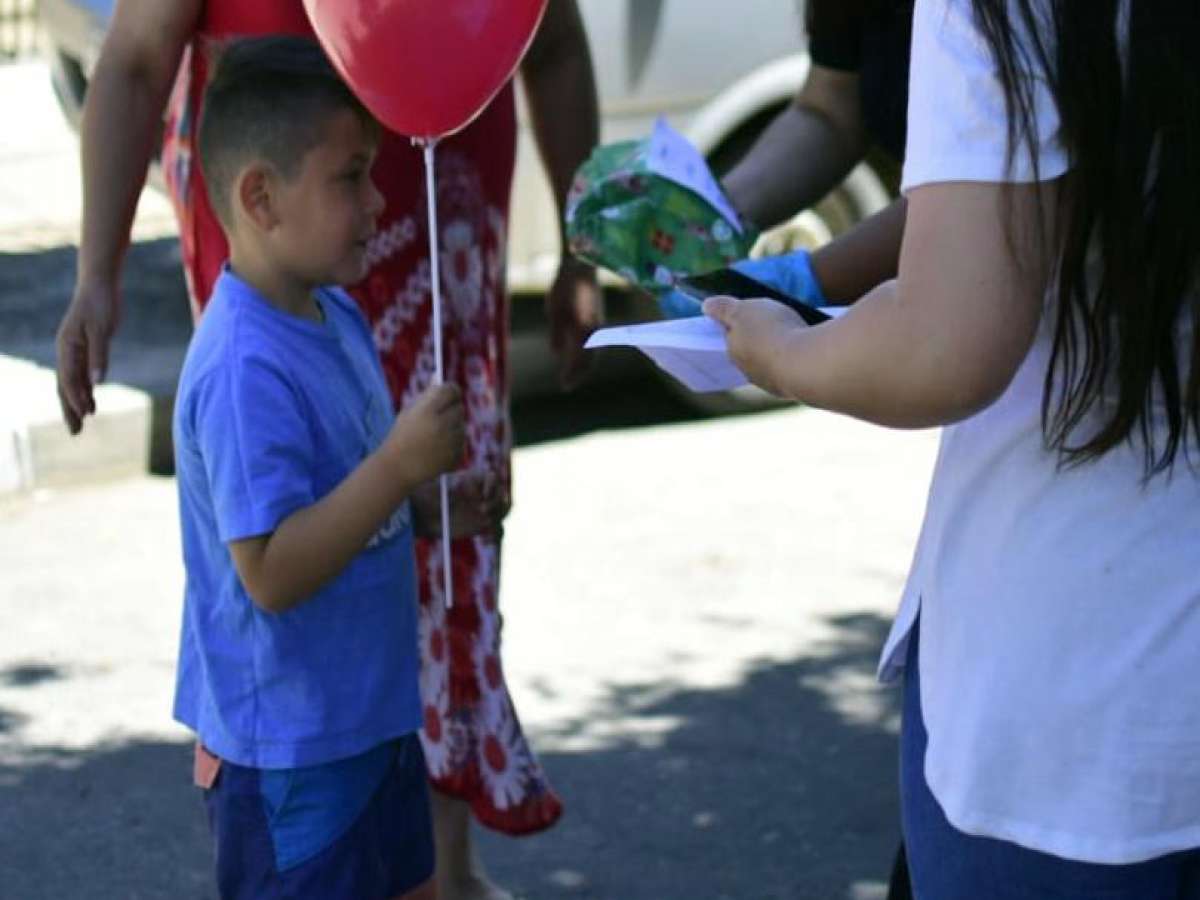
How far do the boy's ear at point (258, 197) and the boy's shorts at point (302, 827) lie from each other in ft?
2.15

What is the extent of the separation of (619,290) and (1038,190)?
4.99m

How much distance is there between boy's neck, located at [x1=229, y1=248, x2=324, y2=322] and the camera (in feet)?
9.05

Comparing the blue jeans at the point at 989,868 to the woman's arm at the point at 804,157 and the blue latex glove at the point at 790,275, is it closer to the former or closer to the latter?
the blue latex glove at the point at 790,275

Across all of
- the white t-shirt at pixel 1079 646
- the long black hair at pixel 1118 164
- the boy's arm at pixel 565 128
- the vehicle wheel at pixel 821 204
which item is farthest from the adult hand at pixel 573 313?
the vehicle wheel at pixel 821 204

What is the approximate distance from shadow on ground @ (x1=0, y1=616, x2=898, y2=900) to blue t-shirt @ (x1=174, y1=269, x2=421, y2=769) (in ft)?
3.96

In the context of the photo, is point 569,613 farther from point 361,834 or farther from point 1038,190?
point 1038,190

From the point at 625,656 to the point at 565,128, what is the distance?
5.51 feet

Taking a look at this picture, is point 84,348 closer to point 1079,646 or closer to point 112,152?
point 112,152

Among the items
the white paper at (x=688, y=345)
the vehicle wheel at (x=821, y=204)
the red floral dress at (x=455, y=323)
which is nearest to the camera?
the white paper at (x=688, y=345)

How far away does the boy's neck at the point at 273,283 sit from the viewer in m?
2.76

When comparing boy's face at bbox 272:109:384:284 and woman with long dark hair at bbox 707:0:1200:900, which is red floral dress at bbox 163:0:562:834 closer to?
boy's face at bbox 272:109:384:284

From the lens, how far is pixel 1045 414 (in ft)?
6.28

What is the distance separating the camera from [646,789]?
4.34 m

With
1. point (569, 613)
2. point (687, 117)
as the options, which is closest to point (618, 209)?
point (569, 613)
